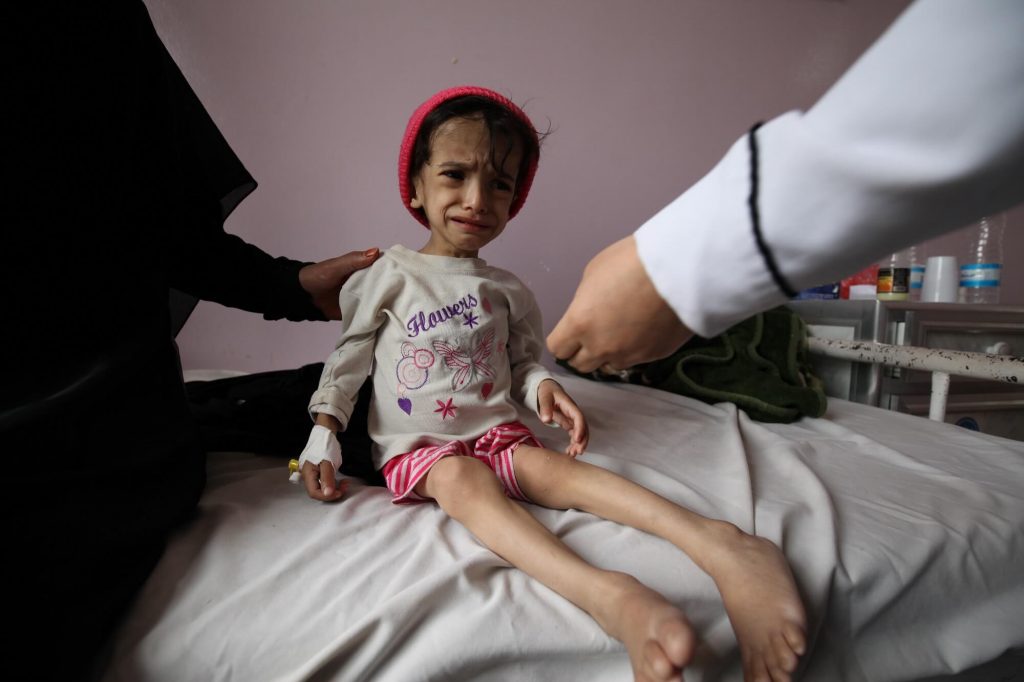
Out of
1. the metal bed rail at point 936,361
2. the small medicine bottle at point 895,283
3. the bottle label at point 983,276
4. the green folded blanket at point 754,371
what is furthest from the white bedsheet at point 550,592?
the bottle label at point 983,276

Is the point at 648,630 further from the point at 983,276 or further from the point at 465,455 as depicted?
the point at 983,276

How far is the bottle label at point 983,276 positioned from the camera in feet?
4.40

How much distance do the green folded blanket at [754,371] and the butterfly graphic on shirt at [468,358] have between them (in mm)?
524

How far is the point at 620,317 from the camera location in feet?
1.23

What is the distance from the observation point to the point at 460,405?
0.73 meters

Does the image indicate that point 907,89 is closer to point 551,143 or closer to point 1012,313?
point 551,143

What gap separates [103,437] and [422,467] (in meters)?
0.33

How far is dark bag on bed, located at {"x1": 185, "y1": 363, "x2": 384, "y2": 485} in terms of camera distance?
30.2 inches

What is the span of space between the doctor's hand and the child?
0.21 m

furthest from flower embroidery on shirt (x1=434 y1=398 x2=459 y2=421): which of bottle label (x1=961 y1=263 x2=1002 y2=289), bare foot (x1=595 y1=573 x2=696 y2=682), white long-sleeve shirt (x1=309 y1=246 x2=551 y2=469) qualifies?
bottle label (x1=961 y1=263 x2=1002 y2=289)

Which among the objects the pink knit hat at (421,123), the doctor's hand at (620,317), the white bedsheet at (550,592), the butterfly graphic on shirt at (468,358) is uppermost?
the pink knit hat at (421,123)

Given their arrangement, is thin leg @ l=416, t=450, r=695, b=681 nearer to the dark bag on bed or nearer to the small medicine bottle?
the dark bag on bed

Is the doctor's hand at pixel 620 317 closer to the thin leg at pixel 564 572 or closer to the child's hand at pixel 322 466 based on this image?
the thin leg at pixel 564 572

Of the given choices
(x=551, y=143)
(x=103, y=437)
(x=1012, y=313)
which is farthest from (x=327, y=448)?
(x=1012, y=313)
